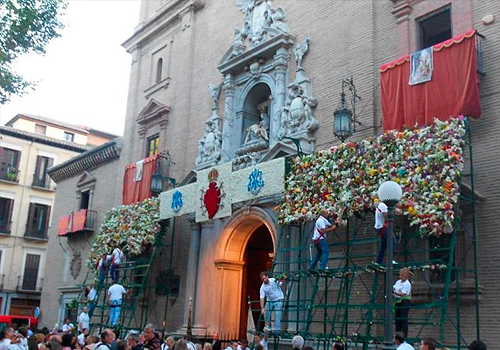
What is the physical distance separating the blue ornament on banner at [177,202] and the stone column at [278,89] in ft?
11.1

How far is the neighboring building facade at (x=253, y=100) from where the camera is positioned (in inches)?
560

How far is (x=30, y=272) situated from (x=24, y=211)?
428cm

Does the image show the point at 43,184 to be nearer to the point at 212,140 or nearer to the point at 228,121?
the point at 212,140

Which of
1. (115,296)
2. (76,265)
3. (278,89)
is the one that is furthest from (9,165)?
(278,89)

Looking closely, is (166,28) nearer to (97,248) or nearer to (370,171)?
(97,248)

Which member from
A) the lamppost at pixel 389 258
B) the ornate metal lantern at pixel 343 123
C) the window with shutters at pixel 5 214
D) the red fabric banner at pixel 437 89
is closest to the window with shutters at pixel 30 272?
the window with shutters at pixel 5 214

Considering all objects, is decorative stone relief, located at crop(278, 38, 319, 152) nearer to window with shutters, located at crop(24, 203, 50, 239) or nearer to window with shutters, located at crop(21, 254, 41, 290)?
window with shutters, located at crop(24, 203, 50, 239)

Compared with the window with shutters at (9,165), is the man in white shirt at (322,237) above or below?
below

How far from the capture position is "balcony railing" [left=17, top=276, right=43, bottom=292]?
4153 centimetres

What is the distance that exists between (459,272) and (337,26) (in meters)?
8.06

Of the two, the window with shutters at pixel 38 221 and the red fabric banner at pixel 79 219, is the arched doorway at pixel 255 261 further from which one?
the window with shutters at pixel 38 221

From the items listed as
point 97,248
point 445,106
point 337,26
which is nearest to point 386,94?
point 445,106

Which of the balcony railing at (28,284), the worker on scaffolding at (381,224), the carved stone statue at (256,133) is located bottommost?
the balcony railing at (28,284)

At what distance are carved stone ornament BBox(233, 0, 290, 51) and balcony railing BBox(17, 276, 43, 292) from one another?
28.5m
